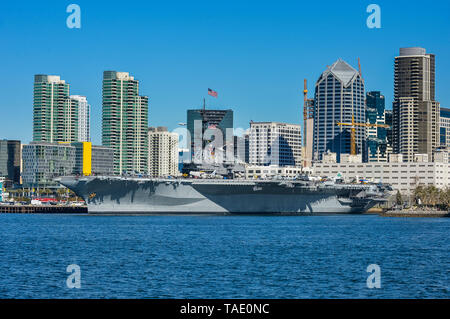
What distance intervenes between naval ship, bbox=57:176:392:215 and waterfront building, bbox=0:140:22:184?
119 meters

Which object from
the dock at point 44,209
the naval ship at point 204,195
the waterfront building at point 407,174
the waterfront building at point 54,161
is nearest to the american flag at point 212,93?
the naval ship at point 204,195

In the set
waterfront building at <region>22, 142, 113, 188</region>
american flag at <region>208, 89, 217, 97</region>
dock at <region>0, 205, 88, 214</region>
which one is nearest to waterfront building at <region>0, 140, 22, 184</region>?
waterfront building at <region>22, 142, 113, 188</region>

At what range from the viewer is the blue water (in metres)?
27.1

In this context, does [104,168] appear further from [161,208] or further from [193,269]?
[193,269]

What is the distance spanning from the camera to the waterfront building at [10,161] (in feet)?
650

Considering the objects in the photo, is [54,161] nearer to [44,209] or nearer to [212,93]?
[44,209]

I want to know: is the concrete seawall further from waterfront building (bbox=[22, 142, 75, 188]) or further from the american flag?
waterfront building (bbox=[22, 142, 75, 188])

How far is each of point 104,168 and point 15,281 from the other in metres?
164

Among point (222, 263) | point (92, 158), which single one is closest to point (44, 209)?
point (92, 158)

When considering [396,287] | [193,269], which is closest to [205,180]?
[193,269]

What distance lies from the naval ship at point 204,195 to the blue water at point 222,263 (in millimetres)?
24342

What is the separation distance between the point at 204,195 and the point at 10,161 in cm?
12650

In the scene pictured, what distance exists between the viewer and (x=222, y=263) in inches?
1396

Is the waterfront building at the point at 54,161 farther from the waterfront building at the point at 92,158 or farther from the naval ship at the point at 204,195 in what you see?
the naval ship at the point at 204,195
